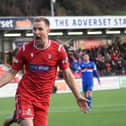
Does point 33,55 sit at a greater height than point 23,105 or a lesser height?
greater

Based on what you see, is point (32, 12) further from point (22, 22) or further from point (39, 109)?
point (39, 109)

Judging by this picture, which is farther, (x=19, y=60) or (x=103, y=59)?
(x=103, y=59)

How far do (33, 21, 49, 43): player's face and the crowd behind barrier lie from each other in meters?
20.3

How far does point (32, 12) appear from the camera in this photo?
223 ft

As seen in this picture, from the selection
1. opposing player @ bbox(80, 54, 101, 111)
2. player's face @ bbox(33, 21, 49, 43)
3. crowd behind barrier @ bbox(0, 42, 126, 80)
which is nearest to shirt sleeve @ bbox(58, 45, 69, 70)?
player's face @ bbox(33, 21, 49, 43)

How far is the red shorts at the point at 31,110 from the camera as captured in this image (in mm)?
6785

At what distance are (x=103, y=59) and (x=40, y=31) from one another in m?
23.2

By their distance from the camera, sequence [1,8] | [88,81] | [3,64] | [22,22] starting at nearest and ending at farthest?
[88,81] → [3,64] → [22,22] → [1,8]

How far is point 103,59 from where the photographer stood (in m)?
29.6

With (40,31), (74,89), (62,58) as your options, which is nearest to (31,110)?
(74,89)

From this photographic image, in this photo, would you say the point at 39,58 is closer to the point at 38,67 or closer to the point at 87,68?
the point at 38,67

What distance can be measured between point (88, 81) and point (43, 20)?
10344 millimetres

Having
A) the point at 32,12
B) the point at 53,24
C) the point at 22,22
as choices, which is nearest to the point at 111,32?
the point at 53,24

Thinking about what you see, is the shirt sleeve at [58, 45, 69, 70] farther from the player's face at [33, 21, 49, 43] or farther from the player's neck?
the player's face at [33, 21, 49, 43]
